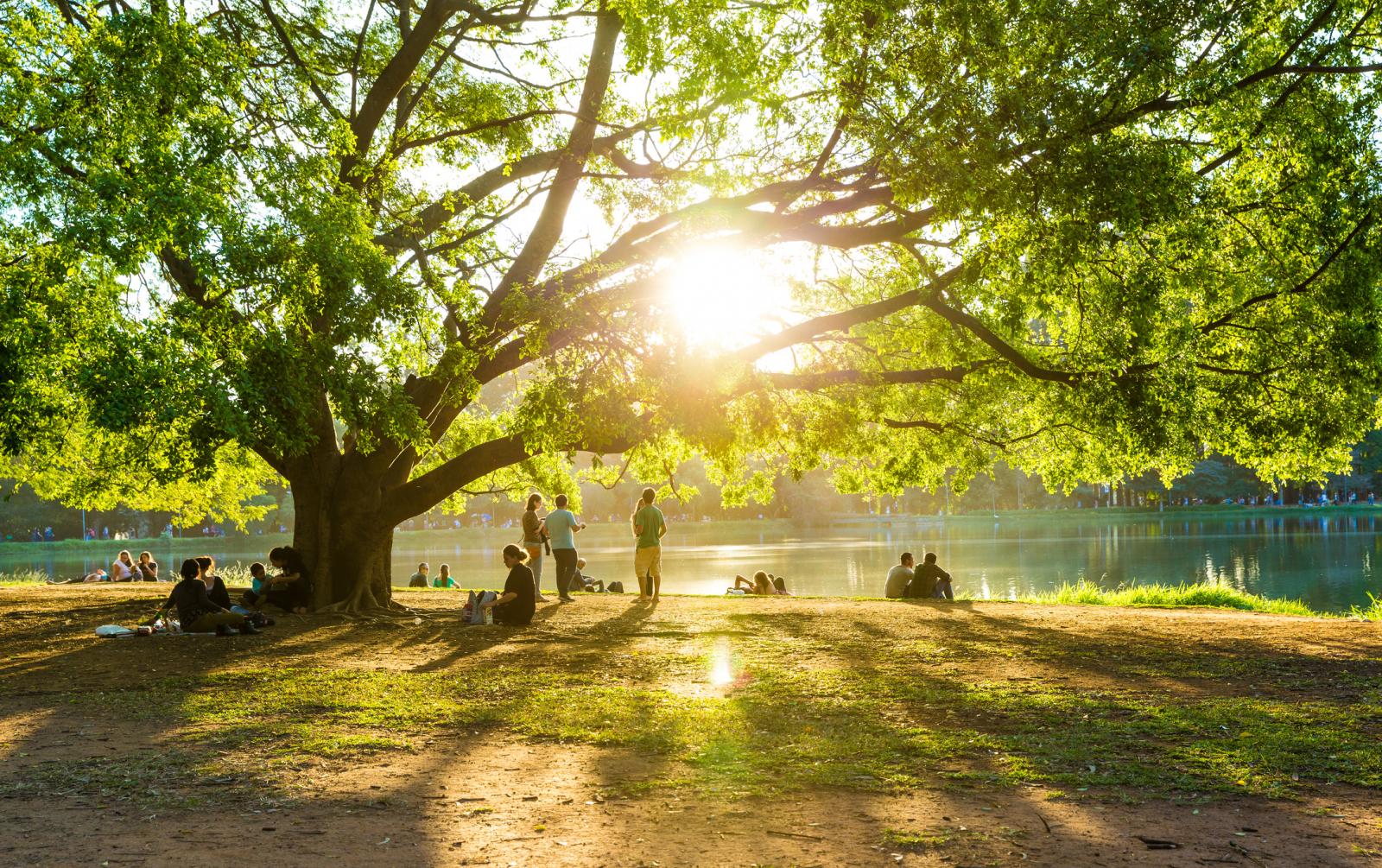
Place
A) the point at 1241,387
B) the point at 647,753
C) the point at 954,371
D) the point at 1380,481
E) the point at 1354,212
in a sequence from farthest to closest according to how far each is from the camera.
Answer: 1. the point at 1380,481
2. the point at 954,371
3. the point at 1241,387
4. the point at 1354,212
5. the point at 647,753

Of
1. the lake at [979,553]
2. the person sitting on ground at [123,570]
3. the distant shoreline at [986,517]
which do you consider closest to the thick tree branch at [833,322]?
the lake at [979,553]

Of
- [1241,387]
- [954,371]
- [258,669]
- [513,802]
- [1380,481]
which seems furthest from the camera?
[1380,481]

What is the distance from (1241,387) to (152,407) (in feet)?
40.7

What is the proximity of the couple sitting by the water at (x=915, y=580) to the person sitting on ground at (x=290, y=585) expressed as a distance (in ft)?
31.9

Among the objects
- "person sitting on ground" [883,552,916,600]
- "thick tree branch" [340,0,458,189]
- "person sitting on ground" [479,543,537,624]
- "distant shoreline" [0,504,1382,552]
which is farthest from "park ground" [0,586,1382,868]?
"distant shoreline" [0,504,1382,552]

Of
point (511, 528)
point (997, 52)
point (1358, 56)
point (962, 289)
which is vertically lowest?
point (511, 528)

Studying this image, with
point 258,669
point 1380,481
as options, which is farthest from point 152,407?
point 1380,481

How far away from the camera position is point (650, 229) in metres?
14.6

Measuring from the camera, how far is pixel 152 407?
9.50m

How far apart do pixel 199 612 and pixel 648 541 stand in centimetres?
671

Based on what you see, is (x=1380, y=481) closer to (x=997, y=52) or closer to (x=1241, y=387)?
(x=1241, y=387)

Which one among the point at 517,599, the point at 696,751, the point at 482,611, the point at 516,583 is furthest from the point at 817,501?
the point at 696,751

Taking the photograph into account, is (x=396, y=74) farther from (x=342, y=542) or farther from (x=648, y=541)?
(x=648, y=541)

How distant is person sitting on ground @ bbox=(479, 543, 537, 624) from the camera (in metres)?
13.3
